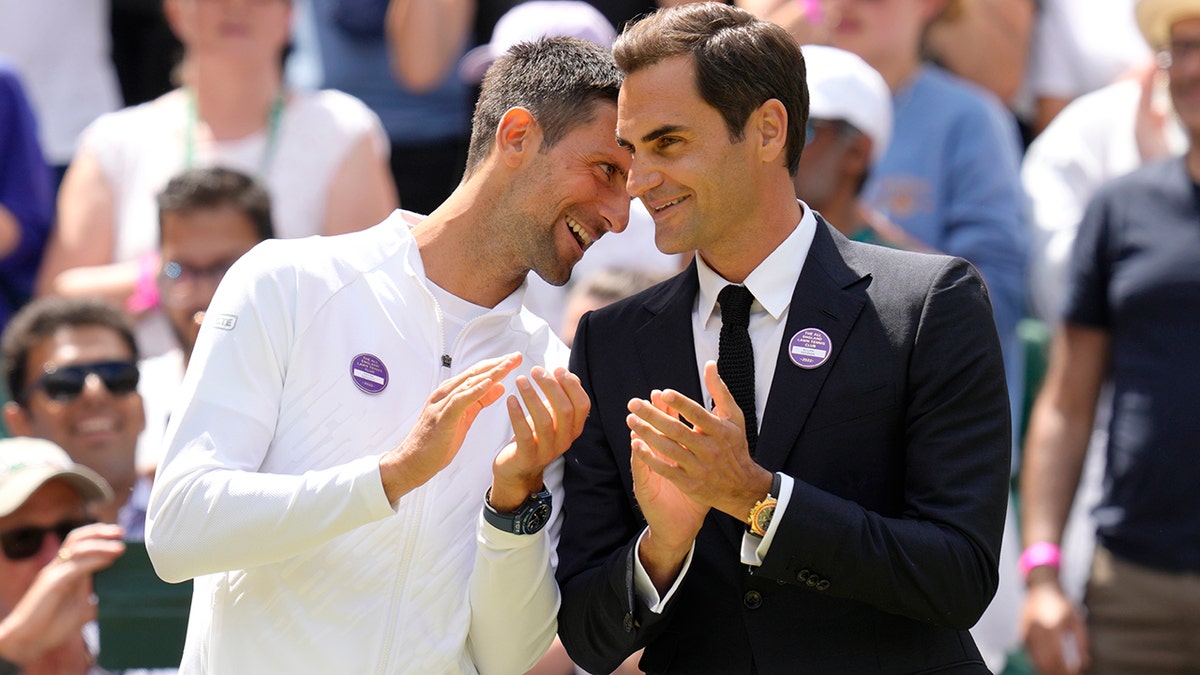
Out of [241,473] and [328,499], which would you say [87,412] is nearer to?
[241,473]

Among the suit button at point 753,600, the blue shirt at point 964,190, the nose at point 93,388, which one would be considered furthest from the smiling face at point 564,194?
the blue shirt at point 964,190

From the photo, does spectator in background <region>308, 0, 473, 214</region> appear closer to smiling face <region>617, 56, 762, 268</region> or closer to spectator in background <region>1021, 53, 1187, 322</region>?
spectator in background <region>1021, 53, 1187, 322</region>

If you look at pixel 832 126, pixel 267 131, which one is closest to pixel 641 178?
pixel 832 126

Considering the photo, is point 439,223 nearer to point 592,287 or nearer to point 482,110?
point 482,110

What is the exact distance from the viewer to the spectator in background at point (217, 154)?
599 centimetres

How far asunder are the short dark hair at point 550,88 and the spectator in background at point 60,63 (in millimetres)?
3782

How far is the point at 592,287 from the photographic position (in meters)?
5.30

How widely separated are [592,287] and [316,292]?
2.04 metres

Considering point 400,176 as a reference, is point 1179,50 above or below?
above

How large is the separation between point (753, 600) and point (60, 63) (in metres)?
4.85

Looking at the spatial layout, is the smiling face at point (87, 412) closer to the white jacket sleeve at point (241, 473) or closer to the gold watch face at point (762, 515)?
the white jacket sleeve at point (241, 473)

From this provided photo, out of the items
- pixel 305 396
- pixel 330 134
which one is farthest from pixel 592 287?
pixel 305 396

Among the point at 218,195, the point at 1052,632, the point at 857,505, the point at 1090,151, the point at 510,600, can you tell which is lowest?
the point at 1052,632

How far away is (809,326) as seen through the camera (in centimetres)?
317
